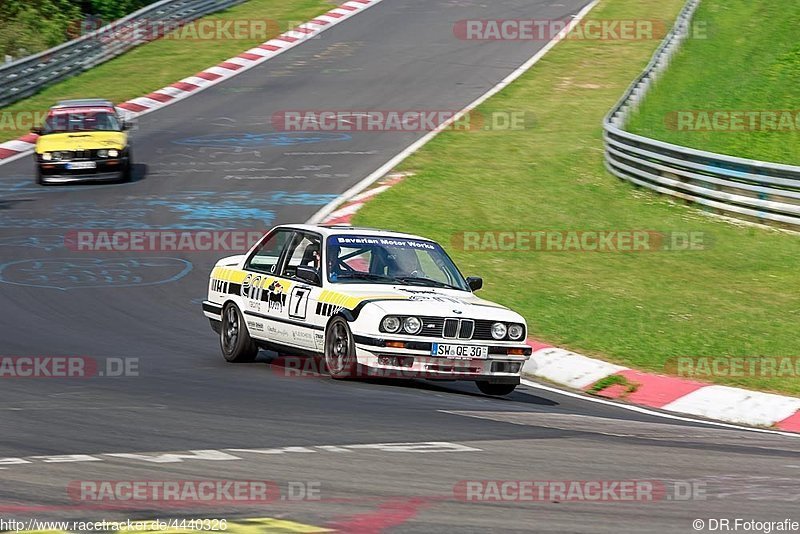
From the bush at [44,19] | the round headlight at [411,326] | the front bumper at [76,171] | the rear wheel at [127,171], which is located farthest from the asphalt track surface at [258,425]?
the bush at [44,19]

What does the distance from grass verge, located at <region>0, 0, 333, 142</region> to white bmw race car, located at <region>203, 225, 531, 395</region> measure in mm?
17369

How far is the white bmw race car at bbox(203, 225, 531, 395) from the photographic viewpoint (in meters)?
10.8

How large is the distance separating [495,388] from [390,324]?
119 cm

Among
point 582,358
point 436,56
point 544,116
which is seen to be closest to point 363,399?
point 582,358

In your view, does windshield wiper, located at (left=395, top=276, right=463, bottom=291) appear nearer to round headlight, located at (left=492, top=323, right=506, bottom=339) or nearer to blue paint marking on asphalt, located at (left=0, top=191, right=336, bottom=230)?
round headlight, located at (left=492, top=323, right=506, bottom=339)

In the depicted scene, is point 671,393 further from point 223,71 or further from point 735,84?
point 223,71

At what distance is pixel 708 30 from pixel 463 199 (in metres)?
18.6

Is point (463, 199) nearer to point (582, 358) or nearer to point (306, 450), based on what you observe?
point (582, 358)

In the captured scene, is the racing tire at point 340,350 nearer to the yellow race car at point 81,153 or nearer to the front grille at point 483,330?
the front grille at point 483,330

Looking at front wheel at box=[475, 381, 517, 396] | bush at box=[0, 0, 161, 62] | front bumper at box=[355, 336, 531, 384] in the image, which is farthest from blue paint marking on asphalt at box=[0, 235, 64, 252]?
bush at box=[0, 0, 161, 62]

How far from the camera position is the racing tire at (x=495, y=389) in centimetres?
1123

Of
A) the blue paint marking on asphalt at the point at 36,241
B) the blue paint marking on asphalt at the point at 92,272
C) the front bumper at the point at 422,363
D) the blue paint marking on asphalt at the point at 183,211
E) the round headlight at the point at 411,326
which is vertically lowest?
the blue paint marking on asphalt at the point at 183,211

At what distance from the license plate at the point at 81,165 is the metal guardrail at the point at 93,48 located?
8.08m

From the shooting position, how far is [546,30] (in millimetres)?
39156
